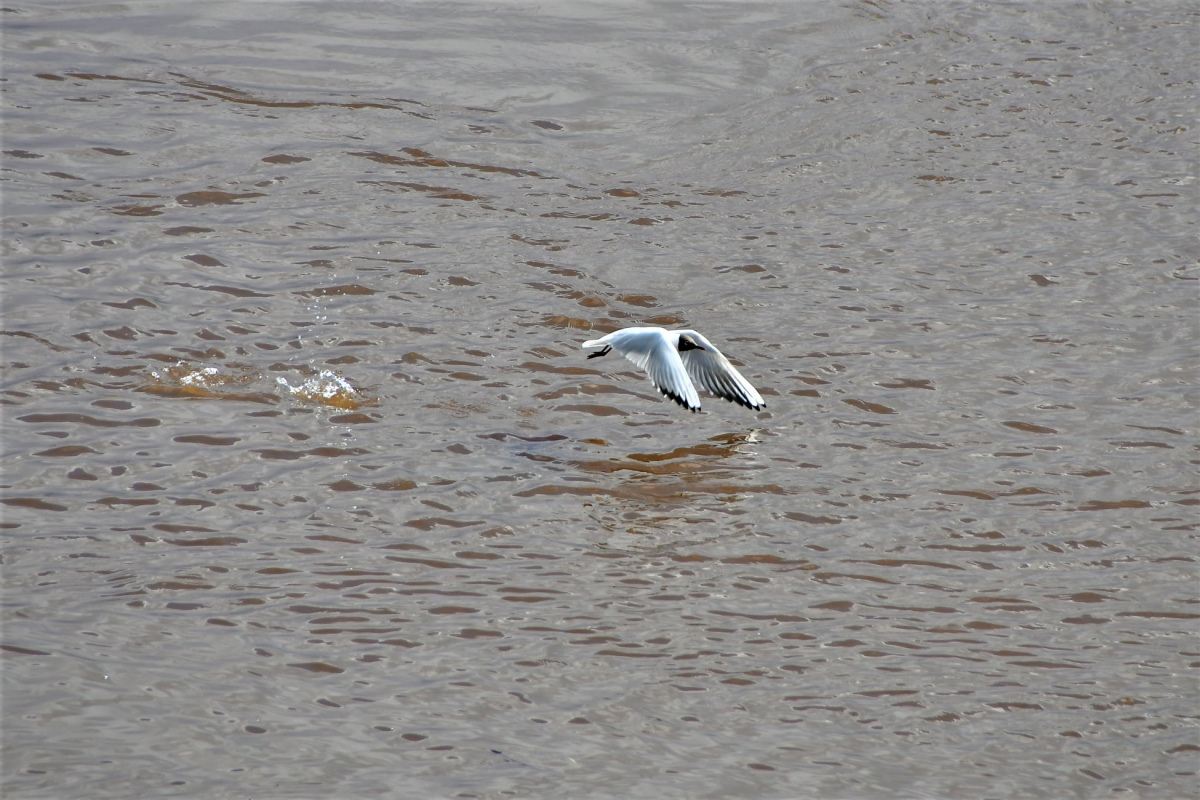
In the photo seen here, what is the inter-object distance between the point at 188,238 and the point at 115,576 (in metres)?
2.90

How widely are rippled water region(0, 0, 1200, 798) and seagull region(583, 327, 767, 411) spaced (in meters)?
0.21

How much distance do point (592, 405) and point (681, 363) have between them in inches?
23.3

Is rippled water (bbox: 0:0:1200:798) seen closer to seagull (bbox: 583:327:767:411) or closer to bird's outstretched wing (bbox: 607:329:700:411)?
seagull (bbox: 583:327:767:411)

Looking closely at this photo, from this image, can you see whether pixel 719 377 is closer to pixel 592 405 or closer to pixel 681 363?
pixel 681 363

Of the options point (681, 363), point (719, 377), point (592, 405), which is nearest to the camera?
point (681, 363)

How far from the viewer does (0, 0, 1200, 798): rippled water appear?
400cm

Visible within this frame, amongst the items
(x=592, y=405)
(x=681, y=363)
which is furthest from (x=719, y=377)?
(x=592, y=405)

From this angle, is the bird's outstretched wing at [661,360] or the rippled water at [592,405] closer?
the rippled water at [592,405]

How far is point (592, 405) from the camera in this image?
5930mm

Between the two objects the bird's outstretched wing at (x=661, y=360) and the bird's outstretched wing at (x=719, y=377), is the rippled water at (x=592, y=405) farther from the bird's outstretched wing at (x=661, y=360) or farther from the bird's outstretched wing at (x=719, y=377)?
the bird's outstretched wing at (x=661, y=360)

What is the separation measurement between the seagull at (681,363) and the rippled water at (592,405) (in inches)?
8.3

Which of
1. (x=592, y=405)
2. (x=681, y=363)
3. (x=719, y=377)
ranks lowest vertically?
(x=592, y=405)

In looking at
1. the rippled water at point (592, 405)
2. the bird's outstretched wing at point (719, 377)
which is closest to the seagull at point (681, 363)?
the bird's outstretched wing at point (719, 377)

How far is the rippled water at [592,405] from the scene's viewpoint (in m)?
4.00
